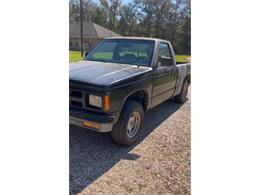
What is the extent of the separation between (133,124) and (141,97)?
45 cm

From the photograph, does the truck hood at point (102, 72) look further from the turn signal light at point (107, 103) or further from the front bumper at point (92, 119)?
the front bumper at point (92, 119)

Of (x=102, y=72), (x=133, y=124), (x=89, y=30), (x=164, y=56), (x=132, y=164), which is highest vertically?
(x=89, y=30)

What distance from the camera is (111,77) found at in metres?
3.21

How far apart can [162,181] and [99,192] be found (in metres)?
0.73

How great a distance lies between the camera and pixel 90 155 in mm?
3234

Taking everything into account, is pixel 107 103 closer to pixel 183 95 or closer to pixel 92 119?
pixel 92 119

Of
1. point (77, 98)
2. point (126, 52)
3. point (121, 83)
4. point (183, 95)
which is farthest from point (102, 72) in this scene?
point (183, 95)

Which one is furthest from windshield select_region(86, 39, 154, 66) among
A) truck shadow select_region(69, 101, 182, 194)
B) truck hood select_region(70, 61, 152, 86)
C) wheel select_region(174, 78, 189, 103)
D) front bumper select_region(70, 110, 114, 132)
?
wheel select_region(174, 78, 189, 103)

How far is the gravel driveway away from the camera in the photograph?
2658 mm

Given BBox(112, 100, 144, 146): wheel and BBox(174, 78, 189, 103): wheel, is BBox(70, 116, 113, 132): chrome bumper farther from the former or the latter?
BBox(174, 78, 189, 103): wheel

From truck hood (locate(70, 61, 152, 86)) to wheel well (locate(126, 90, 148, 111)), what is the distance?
12.8 inches
